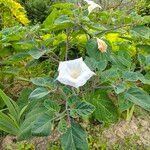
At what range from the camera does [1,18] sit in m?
4.30

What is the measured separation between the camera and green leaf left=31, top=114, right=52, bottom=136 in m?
2.26

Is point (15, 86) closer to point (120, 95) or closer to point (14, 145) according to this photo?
point (14, 145)

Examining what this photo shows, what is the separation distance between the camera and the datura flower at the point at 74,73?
2.38 metres

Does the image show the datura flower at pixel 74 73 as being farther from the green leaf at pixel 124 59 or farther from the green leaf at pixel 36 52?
the green leaf at pixel 124 59

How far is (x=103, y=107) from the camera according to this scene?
2797 millimetres

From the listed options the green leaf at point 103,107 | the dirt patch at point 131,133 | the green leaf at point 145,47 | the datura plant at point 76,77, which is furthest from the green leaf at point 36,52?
the green leaf at point 145,47

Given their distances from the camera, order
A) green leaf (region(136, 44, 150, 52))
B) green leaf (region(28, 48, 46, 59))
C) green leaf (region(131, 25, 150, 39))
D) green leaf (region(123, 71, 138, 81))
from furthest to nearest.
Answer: green leaf (region(136, 44, 150, 52))
green leaf (region(131, 25, 150, 39))
green leaf (region(28, 48, 46, 59))
green leaf (region(123, 71, 138, 81))

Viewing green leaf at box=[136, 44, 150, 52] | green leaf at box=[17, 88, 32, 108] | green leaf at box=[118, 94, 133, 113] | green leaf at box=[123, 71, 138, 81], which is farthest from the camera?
green leaf at box=[136, 44, 150, 52]

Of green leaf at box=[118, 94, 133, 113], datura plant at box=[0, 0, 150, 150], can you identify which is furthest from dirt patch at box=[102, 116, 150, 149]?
green leaf at box=[118, 94, 133, 113]

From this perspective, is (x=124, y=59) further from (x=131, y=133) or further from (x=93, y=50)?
(x=131, y=133)

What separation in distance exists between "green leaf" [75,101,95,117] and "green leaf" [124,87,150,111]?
12.2 inches

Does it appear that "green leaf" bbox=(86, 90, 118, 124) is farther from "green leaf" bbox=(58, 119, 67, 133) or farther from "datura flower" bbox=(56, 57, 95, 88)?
"green leaf" bbox=(58, 119, 67, 133)

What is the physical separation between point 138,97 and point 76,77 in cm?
38

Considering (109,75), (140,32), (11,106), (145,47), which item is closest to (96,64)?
(109,75)
